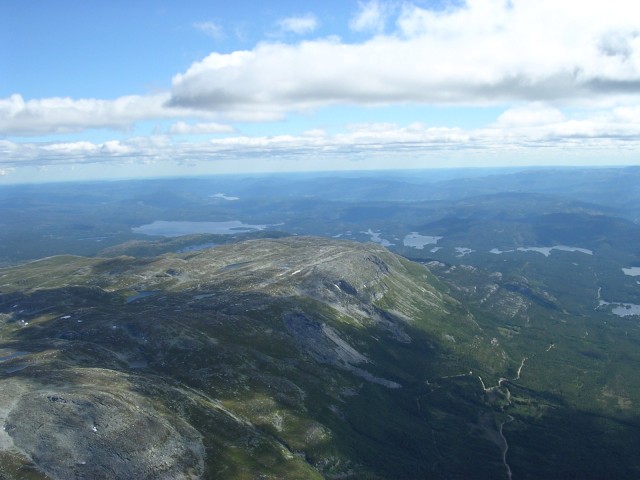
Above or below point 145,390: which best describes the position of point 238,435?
below

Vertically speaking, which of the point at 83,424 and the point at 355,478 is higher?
the point at 83,424

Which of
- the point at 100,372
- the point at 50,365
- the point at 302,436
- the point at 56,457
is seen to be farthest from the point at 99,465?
the point at 302,436

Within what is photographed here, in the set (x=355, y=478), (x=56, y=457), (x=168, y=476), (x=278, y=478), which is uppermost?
(x=56, y=457)

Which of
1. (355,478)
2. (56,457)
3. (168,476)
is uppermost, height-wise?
(56,457)

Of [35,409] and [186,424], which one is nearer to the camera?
[35,409]

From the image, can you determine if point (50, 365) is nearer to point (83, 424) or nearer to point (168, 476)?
point (83, 424)

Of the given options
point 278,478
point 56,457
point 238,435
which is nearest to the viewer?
point 56,457

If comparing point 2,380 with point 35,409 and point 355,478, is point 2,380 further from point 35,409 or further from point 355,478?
point 355,478

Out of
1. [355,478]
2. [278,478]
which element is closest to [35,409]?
[278,478]

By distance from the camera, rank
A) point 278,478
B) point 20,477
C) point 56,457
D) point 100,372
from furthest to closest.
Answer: point 100,372 < point 278,478 < point 56,457 < point 20,477

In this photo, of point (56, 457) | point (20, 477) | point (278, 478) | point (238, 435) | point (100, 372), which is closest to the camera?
point (20, 477)
